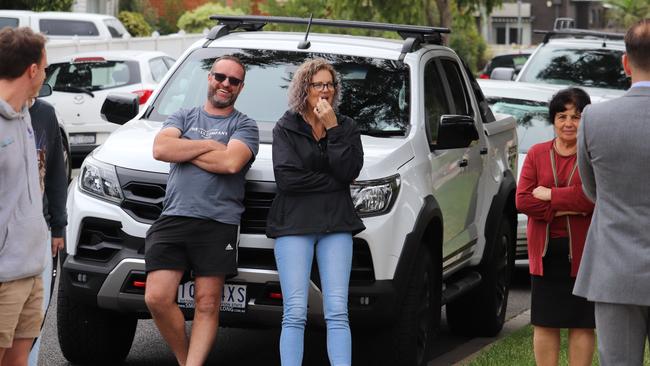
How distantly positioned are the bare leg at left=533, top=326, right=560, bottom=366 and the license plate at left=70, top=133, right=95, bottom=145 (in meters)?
Answer: 12.7

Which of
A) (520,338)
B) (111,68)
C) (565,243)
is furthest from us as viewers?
(111,68)

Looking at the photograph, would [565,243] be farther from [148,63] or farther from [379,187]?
[148,63]

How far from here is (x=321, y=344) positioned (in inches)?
373

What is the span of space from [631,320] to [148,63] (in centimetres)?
1612

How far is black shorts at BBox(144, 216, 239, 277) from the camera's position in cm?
721

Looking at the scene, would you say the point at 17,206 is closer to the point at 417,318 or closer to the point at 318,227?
the point at 318,227

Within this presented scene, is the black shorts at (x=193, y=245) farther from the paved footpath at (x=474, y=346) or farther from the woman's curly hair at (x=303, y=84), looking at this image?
the paved footpath at (x=474, y=346)

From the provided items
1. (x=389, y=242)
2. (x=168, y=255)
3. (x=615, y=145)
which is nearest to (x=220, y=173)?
(x=168, y=255)

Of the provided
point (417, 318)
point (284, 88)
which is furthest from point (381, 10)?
point (417, 318)

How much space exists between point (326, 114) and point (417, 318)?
130 cm

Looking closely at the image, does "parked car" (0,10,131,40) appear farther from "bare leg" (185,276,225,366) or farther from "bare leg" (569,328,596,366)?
"bare leg" (569,328,596,366)

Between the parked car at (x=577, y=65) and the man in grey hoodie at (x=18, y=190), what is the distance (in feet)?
39.0

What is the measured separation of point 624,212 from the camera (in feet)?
17.3

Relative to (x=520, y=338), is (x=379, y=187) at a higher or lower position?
higher
